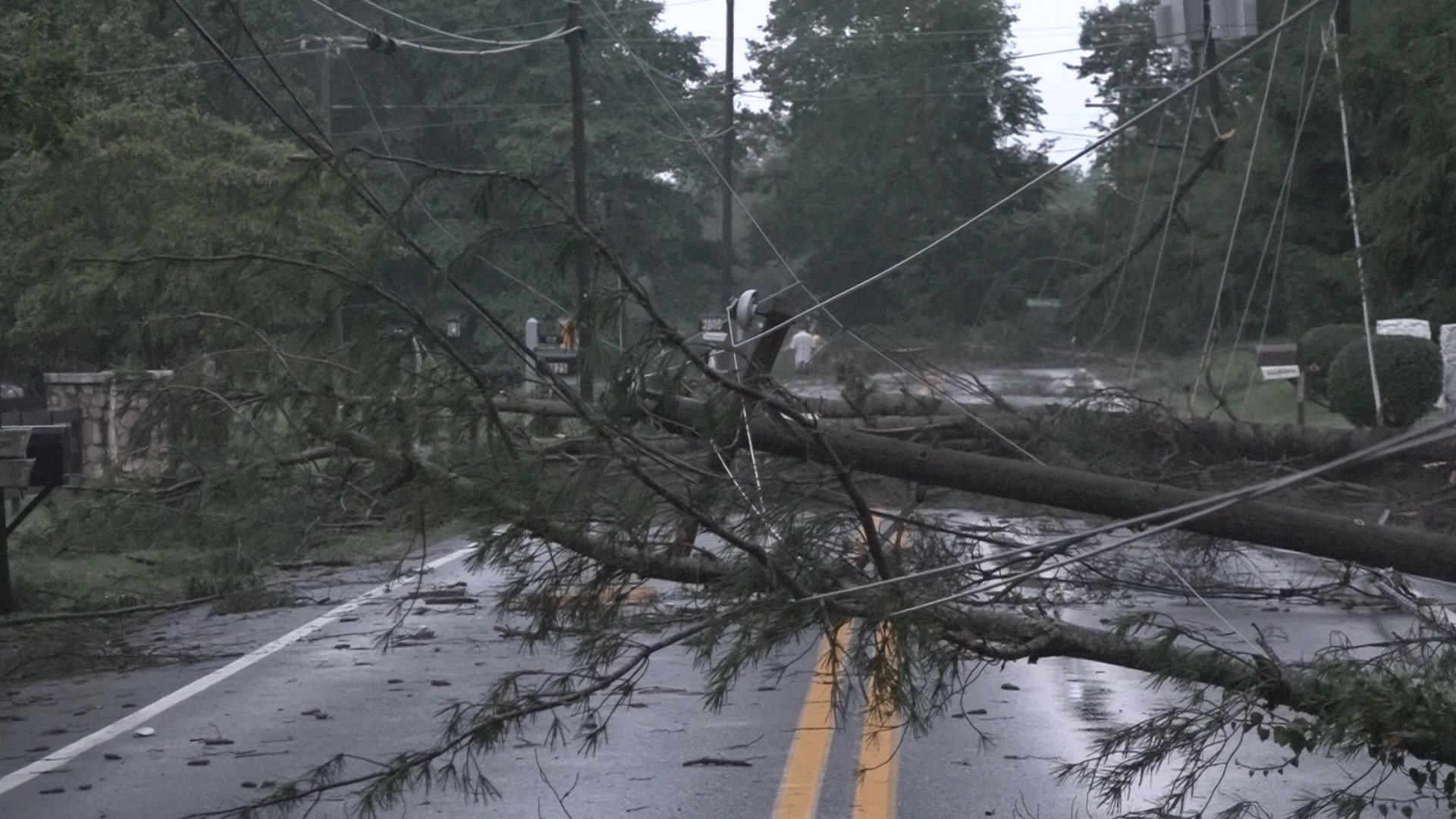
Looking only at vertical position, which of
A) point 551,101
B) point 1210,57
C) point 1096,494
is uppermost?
point 551,101

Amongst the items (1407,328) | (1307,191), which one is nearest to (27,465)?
(1407,328)

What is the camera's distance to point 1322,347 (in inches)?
891

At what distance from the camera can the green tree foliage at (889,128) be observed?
31.9 m

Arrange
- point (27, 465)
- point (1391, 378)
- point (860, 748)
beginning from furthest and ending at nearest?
point (1391, 378), point (27, 465), point (860, 748)

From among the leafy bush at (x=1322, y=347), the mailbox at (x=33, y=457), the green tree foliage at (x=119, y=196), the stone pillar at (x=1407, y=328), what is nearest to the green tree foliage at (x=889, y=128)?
the leafy bush at (x=1322, y=347)

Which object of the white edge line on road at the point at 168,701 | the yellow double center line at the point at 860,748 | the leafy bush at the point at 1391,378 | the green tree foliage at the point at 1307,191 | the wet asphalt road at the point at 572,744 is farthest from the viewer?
the green tree foliage at the point at 1307,191

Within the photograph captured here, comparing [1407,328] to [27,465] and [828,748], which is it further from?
[27,465]

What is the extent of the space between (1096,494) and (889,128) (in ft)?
108

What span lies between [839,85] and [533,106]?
36.4 ft

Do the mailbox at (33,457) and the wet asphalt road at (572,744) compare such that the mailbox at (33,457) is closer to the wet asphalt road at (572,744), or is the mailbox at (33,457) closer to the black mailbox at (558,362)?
the wet asphalt road at (572,744)

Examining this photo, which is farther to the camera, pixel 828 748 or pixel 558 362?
pixel 828 748

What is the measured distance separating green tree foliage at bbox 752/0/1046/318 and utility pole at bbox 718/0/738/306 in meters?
1.16

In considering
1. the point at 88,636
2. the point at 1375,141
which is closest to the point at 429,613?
the point at 88,636

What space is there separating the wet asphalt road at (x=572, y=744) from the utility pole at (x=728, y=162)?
2064cm
